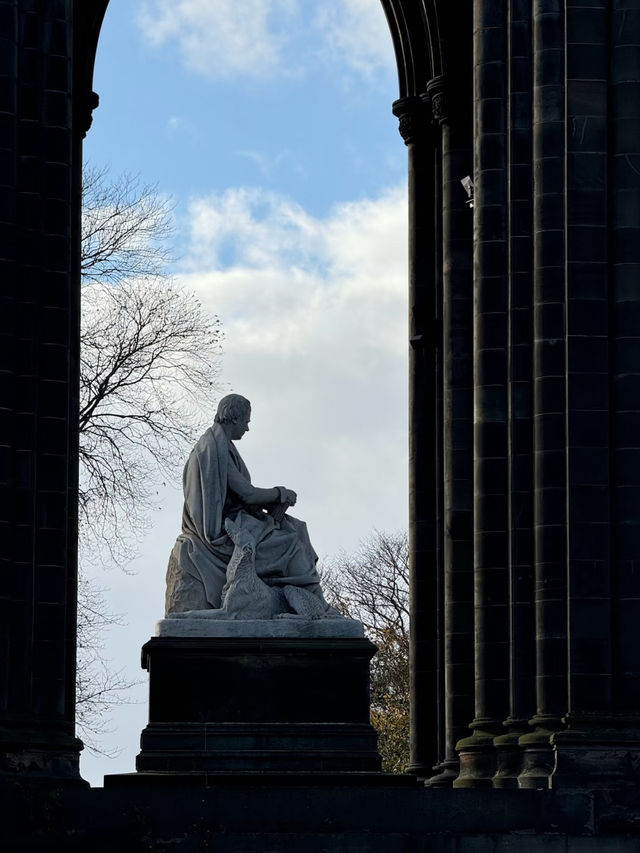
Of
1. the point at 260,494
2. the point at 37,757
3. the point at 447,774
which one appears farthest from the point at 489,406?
the point at 37,757

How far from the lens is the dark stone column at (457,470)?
42.4 meters

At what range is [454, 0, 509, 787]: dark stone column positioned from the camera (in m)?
38.7

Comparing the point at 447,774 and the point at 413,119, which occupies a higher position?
the point at 413,119

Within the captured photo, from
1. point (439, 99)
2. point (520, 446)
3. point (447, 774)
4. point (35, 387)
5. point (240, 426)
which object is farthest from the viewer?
point (439, 99)

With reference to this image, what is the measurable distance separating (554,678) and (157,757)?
→ 585 centimetres

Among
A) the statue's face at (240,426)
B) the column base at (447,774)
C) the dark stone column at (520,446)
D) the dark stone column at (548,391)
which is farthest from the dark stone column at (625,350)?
the statue's face at (240,426)

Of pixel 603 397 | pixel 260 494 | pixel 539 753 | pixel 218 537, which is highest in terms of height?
pixel 603 397

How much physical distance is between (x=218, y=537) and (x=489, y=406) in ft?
15.3

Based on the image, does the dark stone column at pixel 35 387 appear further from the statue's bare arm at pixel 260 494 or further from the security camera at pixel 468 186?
the security camera at pixel 468 186

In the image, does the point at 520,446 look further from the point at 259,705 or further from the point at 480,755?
the point at 259,705

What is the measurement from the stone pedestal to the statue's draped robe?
3.91ft

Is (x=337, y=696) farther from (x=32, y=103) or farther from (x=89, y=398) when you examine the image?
(x=89, y=398)

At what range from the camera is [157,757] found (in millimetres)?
38156

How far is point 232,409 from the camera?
135 feet
